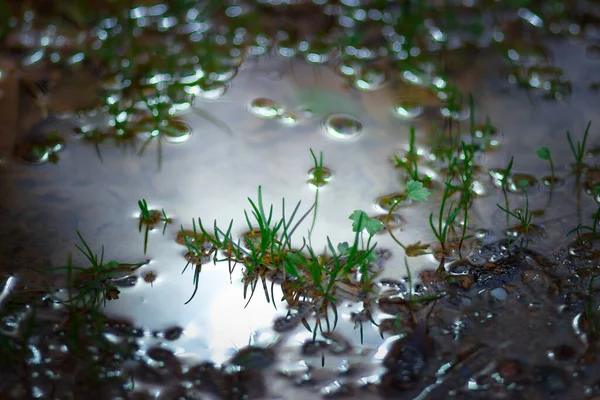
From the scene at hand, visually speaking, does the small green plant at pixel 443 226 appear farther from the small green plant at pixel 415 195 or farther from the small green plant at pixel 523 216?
the small green plant at pixel 523 216

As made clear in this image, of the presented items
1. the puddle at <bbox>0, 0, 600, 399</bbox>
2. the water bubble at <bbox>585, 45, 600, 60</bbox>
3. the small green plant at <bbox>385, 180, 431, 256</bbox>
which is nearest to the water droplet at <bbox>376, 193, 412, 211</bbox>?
the puddle at <bbox>0, 0, 600, 399</bbox>

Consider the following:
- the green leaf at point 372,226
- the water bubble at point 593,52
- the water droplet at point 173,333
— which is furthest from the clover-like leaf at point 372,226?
the water bubble at point 593,52

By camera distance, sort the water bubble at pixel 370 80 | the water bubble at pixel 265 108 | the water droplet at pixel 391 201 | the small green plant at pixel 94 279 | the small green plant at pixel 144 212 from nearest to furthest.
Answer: the small green plant at pixel 94 279 → the small green plant at pixel 144 212 → the water droplet at pixel 391 201 → the water bubble at pixel 265 108 → the water bubble at pixel 370 80

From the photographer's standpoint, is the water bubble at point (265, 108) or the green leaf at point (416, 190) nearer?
the green leaf at point (416, 190)

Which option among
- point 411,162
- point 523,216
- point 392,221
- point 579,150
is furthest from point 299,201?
point 579,150

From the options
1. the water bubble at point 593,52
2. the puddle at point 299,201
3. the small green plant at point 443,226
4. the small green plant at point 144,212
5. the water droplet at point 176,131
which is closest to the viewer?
the puddle at point 299,201

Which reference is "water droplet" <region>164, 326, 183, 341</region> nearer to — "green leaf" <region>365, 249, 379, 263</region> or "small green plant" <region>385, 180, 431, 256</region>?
"green leaf" <region>365, 249, 379, 263</region>

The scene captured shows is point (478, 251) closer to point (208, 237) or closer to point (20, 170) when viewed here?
point (208, 237)
